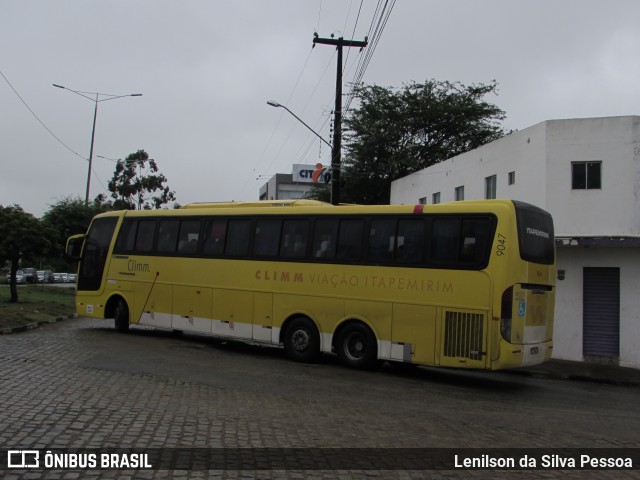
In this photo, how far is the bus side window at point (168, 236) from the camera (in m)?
14.7

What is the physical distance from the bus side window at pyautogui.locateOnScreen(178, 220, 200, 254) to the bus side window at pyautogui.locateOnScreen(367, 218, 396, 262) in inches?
192

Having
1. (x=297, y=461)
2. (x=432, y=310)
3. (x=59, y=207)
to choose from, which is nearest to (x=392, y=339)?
(x=432, y=310)

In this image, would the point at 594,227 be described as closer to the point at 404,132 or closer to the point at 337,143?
the point at 337,143

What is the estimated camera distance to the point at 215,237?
13.9 meters

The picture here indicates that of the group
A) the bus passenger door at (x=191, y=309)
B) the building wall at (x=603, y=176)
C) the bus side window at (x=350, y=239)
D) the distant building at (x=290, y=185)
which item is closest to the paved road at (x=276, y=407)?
the bus passenger door at (x=191, y=309)

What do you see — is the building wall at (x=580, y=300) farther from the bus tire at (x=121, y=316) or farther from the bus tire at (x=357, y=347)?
the bus tire at (x=121, y=316)

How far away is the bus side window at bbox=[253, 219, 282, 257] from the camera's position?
12906 mm

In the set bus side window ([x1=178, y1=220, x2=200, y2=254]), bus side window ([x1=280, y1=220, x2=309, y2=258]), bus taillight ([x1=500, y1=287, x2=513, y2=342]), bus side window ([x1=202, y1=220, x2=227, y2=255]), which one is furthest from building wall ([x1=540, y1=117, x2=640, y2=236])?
bus side window ([x1=178, y1=220, x2=200, y2=254])

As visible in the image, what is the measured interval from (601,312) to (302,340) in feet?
27.9

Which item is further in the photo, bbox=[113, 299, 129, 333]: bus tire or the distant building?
the distant building

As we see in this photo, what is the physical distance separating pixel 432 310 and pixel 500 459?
4939mm

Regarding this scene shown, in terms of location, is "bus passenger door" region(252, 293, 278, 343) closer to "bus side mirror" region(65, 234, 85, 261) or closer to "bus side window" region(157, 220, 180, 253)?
"bus side window" region(157, 220, 180, 253)

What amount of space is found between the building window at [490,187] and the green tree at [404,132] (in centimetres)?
1205

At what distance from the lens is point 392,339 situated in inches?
435
